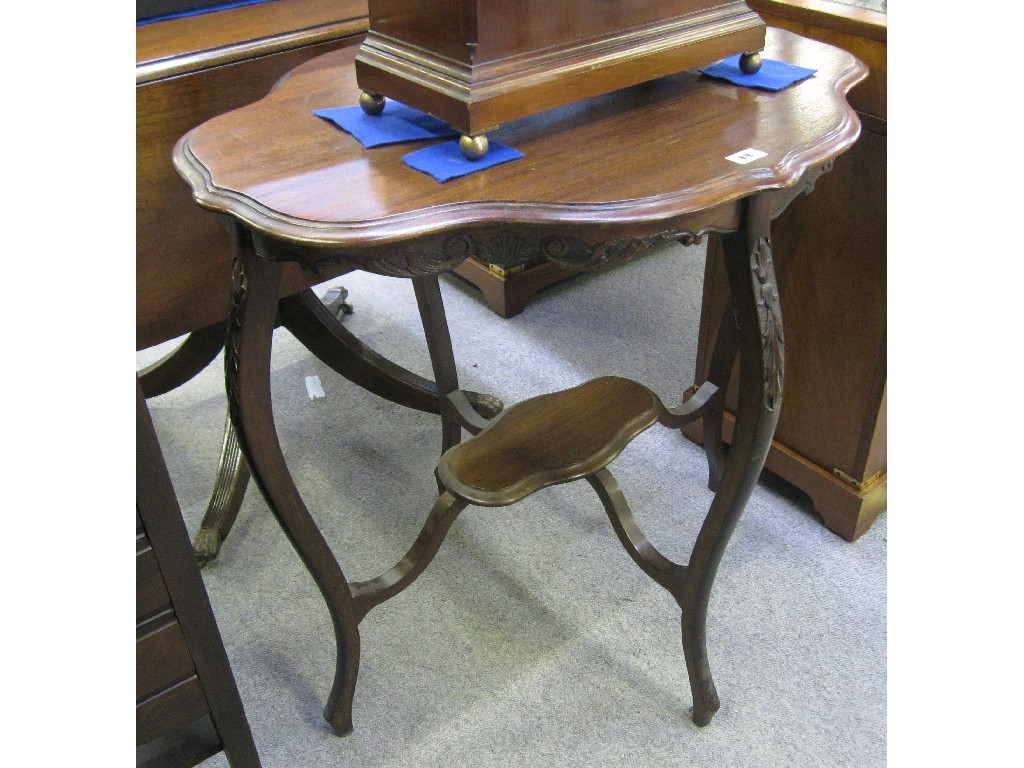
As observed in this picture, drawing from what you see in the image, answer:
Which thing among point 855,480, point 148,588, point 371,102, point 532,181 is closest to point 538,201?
point 532,181

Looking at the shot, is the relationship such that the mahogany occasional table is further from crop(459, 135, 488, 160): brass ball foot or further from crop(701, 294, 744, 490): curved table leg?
crop(701, 294, 744, 490): curved table leg

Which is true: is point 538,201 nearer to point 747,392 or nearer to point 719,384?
point 747,392

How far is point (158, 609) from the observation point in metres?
1.05

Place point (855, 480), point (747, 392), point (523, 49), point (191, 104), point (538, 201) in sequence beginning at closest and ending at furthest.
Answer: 1. point (538, 201)
2. point (523, 49)
3. point (747, 392)
4. point (191, 104)
5. point (855, 480)

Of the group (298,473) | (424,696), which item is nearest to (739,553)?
(424,696)

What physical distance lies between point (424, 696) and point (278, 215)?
2.97 ft

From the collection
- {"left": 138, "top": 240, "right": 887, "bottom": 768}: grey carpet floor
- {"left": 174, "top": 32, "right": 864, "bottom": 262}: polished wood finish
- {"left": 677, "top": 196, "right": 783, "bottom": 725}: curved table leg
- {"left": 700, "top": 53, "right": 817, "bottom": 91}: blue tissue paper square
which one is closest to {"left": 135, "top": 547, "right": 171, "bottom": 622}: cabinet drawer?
{"left": 174, "top": 32, "right": 864, "bottom": 262}: polished wood finish

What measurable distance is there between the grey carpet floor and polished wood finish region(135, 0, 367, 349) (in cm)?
52

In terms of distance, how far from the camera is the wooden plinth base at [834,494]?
1756mm

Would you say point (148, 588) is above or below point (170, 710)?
above

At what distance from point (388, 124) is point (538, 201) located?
0.31m

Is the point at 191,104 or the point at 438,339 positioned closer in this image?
the point at 191,104

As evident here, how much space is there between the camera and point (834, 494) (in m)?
1.79

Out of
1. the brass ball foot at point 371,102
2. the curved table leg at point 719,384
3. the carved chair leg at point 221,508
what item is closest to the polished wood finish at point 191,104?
the carved chair leg at point 221,508
